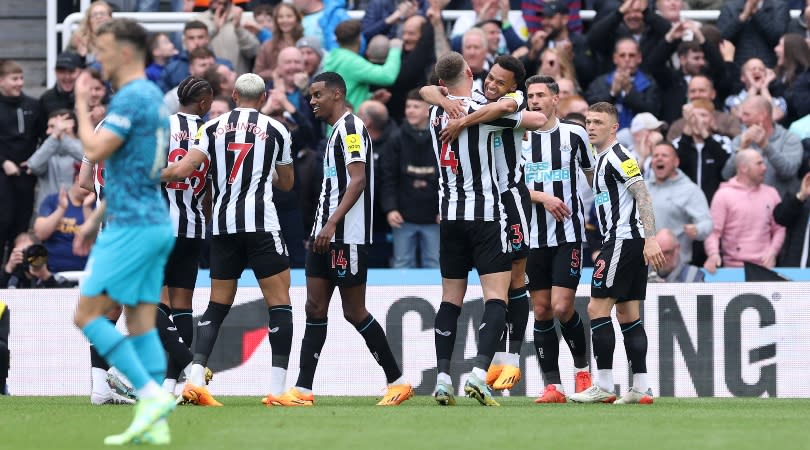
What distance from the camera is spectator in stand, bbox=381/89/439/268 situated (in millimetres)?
15766

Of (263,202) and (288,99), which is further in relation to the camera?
(288,99)

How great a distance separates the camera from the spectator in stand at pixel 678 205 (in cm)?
1520

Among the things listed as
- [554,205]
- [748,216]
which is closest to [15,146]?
[554,205]

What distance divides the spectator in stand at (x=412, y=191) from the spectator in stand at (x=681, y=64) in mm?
2961

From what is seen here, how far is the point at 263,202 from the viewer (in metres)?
11.2

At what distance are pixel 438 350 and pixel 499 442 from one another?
122 inches

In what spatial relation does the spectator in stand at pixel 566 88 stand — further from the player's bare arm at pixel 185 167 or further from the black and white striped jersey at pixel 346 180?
the player's bare arm at pixel 185 167

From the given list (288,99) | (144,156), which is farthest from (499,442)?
(288,99)

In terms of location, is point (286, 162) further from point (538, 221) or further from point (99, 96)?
point (99, 96)

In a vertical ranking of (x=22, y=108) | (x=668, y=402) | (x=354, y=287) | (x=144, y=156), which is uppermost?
(x=22, y=108)

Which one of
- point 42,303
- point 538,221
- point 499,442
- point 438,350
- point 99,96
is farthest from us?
point 99,96

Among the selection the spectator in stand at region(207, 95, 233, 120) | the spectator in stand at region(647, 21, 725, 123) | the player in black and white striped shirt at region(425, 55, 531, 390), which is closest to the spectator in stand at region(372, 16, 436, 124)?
the spectator in stand at region(207, 95, 233, 120)

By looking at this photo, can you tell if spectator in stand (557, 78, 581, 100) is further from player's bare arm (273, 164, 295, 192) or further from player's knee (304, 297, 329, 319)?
player's knee (304, 297, 329, 319)

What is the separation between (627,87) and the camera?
1662 cm
